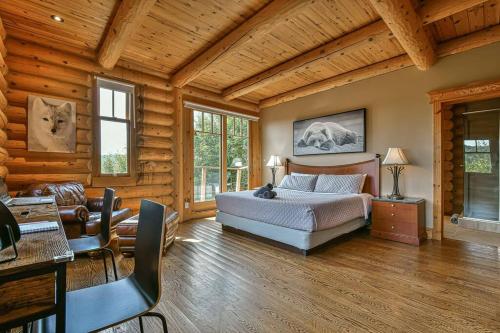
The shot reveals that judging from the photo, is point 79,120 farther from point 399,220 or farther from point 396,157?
point 399,220

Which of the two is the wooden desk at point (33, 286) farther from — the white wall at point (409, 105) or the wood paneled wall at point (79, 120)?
the white wall at point (409, 105)

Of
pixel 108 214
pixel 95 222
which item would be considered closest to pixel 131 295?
pixel 108 214

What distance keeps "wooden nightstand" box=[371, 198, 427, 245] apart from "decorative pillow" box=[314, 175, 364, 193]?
17.7 inches

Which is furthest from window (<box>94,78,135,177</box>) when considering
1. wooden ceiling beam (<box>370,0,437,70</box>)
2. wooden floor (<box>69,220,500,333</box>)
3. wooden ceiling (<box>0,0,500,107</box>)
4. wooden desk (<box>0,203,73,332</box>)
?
wooden ceiling beam (<box>370,0,437,70</box>)

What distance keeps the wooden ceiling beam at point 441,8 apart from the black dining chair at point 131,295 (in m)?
3.37

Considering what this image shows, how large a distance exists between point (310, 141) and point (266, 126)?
58.7 inches

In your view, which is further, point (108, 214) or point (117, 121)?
point (117, 121)

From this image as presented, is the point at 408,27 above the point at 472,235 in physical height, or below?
above

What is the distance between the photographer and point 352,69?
450cm

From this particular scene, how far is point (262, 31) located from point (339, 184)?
2809mm

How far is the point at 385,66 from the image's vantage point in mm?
4098

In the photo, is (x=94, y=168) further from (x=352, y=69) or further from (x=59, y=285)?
(x=352, y=69)

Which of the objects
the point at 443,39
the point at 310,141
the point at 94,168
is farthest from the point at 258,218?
the point at 443,39

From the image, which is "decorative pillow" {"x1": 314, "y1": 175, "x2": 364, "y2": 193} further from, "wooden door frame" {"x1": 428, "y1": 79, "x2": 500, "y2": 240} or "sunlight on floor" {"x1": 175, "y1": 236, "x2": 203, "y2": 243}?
"sunlight on floor" {"x1": 175, "y1": 236, "x2": 203, "y2": 243}
